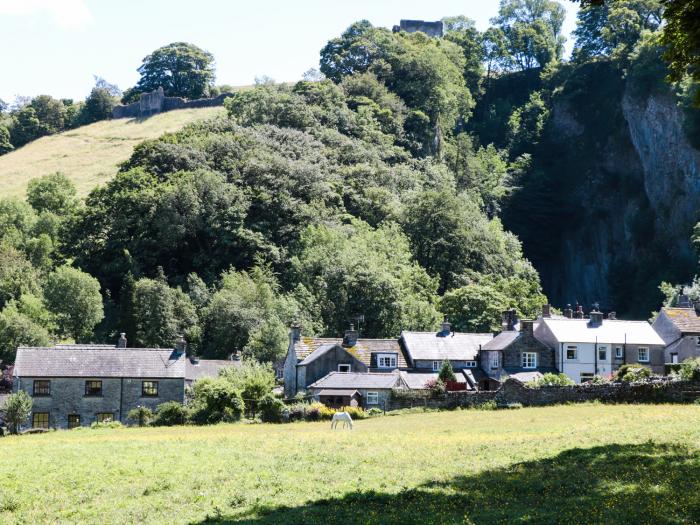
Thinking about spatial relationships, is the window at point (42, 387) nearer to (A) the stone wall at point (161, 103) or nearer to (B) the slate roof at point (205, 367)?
(B) the slate roof at point (205, 367)

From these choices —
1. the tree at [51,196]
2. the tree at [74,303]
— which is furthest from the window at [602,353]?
the tree at [51,196]

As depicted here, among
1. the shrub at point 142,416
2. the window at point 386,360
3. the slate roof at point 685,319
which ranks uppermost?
the slate roof at point 685,319

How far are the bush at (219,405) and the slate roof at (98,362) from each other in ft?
45.9

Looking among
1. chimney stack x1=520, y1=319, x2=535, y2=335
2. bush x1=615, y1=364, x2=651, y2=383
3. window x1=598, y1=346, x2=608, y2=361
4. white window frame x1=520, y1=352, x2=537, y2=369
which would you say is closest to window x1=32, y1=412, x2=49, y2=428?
white window frame x1=520, y1=352, x2=537, y2=369

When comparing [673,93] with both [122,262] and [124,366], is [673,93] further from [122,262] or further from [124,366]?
[124,366]

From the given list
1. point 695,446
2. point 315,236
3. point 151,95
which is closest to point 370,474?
point 695,446

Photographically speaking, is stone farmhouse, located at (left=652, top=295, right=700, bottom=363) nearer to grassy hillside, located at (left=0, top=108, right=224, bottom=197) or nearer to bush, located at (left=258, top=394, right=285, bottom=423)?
bush, located at (left=258, top=394, right=285, bottom=423)

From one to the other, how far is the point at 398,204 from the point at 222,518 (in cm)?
9265

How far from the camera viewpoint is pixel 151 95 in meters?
180

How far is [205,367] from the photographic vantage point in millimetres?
79188

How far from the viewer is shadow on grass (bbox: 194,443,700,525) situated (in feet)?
77.9

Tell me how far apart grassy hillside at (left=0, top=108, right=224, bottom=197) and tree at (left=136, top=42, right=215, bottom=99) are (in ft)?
52.4

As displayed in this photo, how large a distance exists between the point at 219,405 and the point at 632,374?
23006 millimetres

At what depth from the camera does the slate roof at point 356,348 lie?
72.9 m
